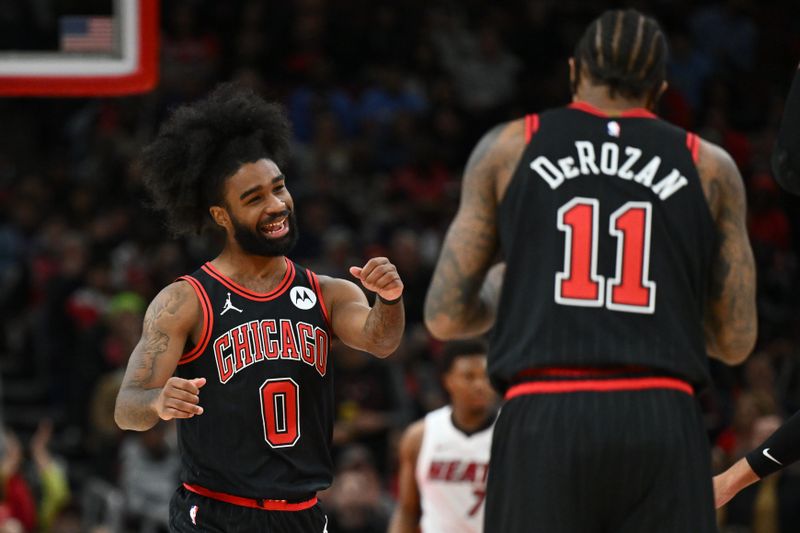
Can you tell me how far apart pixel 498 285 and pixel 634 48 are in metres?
0.89

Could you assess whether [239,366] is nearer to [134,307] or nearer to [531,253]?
[531,253]

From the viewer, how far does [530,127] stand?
4250 millimetres

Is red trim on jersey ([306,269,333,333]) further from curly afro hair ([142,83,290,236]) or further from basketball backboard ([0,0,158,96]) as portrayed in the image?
basketball backboard ([0,0,158,96])

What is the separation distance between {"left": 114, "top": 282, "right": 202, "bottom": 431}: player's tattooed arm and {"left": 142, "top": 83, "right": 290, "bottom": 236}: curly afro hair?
37 centimetres

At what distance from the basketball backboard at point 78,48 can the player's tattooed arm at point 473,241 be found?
3.20 metres

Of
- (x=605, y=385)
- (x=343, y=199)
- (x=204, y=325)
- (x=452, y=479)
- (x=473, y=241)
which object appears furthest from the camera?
(x=343, y=199)

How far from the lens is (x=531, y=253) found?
4145mm

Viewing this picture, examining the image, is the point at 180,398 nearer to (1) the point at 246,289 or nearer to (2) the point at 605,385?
(1) the point at 246,289

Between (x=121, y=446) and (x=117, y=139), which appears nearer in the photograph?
(x=121, y=446)

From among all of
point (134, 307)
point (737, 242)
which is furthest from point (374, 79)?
point (737, 242)

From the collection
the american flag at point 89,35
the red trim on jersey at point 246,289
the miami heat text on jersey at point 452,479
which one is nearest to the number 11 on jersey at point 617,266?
the red trim on jersey at point 246,289

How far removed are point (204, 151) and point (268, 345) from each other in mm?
774

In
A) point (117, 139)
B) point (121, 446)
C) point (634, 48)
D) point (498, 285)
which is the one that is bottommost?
point (121, 446)

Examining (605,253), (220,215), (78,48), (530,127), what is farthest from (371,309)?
(78,48)
